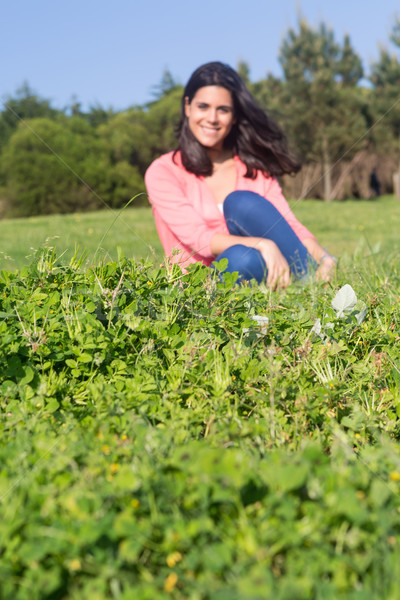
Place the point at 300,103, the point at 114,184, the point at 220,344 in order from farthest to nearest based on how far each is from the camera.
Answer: the point at 114,184 < the point at 300,103 < the point at 220,344

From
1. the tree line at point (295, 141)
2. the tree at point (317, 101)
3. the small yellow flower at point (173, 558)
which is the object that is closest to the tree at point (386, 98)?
the tree line at point (295, 141)

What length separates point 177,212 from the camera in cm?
385

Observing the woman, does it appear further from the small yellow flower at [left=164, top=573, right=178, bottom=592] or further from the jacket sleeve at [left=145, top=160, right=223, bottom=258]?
the small yellow flower at [left=164, top=573, right=178, bottom=592]

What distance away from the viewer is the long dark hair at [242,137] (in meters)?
3.94

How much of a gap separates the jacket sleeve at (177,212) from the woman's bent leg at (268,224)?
0.78 ft

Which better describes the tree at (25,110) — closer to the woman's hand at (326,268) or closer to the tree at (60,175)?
the tree at (60,175)

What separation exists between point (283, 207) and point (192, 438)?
2701 mm

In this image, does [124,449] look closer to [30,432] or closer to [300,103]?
[30,432]

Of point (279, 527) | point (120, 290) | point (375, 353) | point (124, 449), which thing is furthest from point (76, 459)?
point (375, 353)

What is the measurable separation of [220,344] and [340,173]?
78.2 feet

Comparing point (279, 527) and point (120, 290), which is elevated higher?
point (120, 290)

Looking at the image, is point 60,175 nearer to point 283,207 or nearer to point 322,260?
point 283,207

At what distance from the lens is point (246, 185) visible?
415cm

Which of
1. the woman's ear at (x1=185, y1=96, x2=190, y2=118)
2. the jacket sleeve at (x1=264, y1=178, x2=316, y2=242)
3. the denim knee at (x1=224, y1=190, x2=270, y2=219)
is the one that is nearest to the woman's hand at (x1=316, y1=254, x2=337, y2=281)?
the jacket sleeve at (x1=264, y1=178, x2=316, y2=242)
